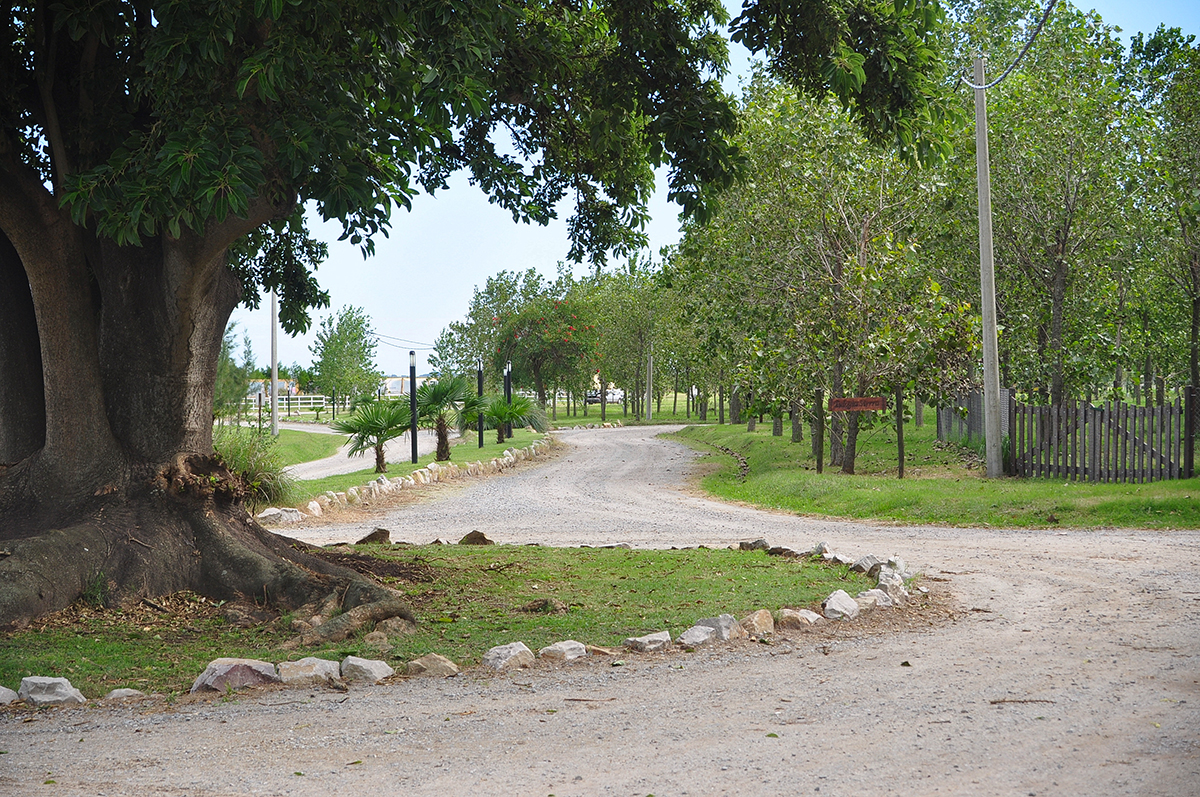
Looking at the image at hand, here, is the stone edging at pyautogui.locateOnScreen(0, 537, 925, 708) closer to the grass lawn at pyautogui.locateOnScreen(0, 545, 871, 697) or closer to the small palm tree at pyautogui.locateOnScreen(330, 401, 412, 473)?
the grass lawn at pyautogui.locateOnScreen(0, 545, 871, 697)

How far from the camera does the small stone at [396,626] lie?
6.25 meters

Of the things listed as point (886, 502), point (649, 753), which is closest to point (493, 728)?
point (649, 753)

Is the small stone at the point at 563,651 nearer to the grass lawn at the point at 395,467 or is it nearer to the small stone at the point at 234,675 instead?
the small stone at the point at 234,675

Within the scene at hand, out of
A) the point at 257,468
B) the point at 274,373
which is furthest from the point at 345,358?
the point at 257,468

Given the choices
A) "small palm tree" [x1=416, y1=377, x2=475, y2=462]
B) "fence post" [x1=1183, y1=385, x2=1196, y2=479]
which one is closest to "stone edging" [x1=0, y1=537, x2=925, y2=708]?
"fence post" [x1=1183, y1=385, x2=1196, y2=479]

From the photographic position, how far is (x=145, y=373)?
294 inches

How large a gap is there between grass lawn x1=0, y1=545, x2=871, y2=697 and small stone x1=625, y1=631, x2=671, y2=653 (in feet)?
0.51

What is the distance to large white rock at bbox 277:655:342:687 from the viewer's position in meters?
5.29

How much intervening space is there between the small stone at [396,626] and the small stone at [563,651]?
3.41 feet

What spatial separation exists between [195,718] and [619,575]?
4.42 metres

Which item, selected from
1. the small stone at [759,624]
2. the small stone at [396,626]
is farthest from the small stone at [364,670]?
the small stone at [759,624]

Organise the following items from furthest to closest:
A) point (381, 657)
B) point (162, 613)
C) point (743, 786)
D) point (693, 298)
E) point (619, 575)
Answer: point (693, 298), point (619, 575), point (162, 613), point (381, 657), point (743, 786)

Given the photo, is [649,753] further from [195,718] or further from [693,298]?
[693,298]

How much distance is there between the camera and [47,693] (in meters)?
5.00
